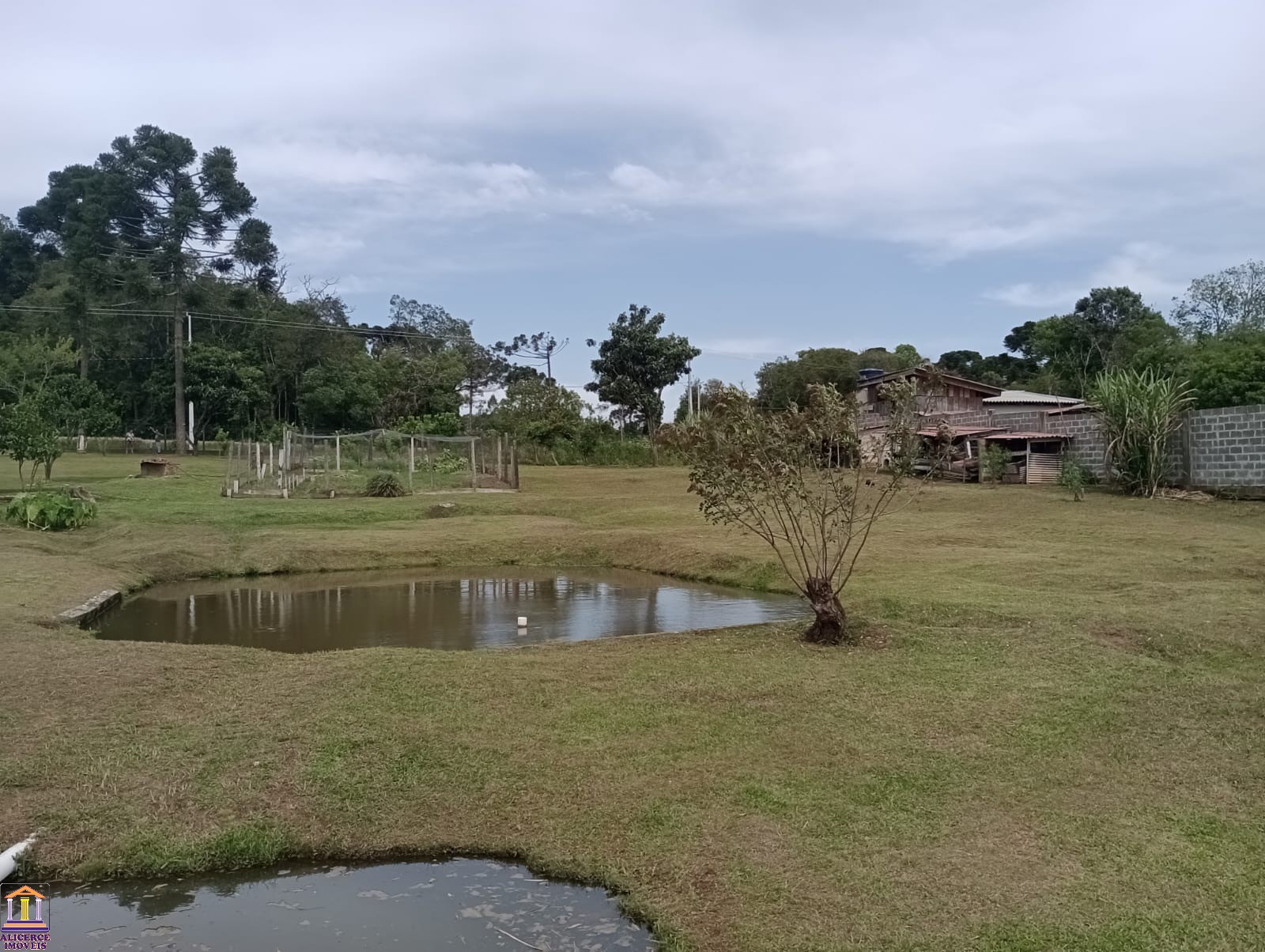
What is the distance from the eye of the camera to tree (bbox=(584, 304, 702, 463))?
1709 inches

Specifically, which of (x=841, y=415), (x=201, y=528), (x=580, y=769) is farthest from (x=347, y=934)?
(x=201, y=528)

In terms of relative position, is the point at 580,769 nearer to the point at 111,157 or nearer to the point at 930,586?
the point at 930,586

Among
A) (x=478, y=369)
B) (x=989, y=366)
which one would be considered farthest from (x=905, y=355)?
(x=478, y=369)

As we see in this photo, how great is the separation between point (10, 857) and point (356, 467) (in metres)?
23.1

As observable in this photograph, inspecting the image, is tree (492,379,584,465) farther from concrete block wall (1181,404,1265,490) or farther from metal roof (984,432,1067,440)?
concrete block wall (1181,404,1265,490)

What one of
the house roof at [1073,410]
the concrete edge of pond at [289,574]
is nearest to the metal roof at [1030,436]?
the house roof at [1073,410]

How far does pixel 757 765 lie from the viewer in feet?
16.8

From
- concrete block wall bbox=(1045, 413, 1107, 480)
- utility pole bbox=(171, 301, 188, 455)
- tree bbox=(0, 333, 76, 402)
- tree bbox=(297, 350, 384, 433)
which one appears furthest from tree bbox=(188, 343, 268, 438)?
concrete block wall bbox=(1045, 413, 1107, 480)

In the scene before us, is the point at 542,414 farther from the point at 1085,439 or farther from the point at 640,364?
the point at 1085,439

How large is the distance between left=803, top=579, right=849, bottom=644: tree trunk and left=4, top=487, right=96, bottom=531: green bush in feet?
43.5

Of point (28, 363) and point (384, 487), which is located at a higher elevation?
point (28, 363)

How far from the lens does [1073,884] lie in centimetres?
382

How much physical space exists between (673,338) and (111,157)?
92.1 ft

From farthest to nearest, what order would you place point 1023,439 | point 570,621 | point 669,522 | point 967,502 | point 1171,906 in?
point 1023,439 < point 967,502 < point 669,522 < point 570,621 < point 1171,906
